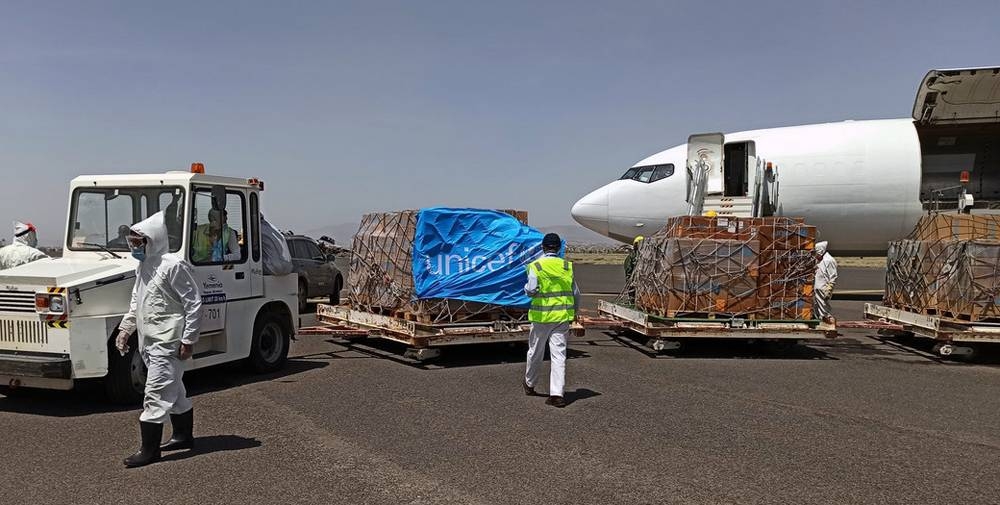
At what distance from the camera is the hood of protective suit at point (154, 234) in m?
5.41

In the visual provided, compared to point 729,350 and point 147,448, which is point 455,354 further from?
point 147,448

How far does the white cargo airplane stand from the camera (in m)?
17.1

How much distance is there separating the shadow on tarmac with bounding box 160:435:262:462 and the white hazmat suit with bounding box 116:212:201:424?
12.9 inches

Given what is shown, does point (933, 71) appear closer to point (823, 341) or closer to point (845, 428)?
point (823, 341)

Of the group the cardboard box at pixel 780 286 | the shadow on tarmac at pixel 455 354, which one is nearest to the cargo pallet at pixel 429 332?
the shadow on tarmac at pixel 455 354

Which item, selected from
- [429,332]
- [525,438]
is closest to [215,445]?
[525,438]

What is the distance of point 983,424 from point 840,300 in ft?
45.5

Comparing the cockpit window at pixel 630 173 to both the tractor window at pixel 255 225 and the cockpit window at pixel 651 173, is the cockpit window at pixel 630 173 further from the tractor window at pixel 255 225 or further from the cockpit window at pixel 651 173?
the tractor window at pixel 255 225

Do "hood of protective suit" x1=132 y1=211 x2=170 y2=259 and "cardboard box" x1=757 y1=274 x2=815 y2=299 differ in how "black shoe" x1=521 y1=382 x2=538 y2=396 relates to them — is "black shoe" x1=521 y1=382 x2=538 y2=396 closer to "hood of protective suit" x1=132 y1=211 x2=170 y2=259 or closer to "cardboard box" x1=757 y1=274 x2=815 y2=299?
"hood of protective suit" x1=132 y1=211 x2=170 y2=259

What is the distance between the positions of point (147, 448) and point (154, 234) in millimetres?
1573

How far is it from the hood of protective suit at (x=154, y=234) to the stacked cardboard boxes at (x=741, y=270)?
7388 millimetres

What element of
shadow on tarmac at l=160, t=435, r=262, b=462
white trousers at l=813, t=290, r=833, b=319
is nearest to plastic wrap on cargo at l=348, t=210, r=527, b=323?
shadow on tarmac at l=160, t=435, r=262, b=462

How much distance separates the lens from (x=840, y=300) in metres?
19.8

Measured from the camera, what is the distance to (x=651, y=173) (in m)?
18.6
